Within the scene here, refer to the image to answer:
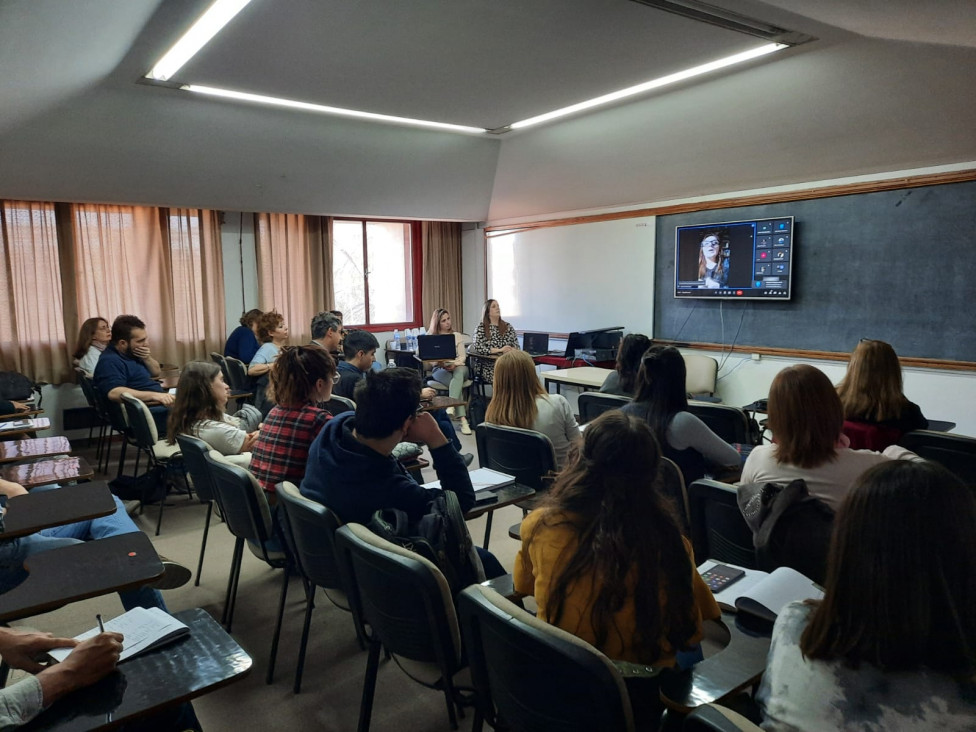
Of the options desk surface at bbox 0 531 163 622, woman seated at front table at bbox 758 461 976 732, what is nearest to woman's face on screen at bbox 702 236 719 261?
woman seated at front table at bbox 758 461 976 732

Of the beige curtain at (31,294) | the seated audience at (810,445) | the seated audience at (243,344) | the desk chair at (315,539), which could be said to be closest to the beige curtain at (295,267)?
the seated audience at (243,344)

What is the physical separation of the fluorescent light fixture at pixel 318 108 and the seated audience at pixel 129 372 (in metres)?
1.69

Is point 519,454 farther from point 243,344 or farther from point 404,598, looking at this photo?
point 243,344

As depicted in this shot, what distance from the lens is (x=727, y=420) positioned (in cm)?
328

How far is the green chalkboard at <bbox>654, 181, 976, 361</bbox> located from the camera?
4336 mm

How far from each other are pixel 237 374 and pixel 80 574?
4.21m

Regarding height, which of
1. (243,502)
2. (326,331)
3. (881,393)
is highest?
(326,331)

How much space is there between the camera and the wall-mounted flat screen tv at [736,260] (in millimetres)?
5176

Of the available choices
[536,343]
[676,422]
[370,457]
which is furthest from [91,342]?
[676,422]

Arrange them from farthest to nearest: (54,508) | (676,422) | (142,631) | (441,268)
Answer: (441,268) < (676,422) < (54,508) < (142,631)

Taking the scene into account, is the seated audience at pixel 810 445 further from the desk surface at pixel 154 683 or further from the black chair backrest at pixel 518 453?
the desk surface at pixel 154 683

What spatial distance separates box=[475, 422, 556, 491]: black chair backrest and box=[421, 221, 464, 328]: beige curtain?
5.33 meters

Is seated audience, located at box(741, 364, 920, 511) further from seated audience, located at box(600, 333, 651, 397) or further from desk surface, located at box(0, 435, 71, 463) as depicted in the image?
desk surface, located at box(0, 435, 71, 463)

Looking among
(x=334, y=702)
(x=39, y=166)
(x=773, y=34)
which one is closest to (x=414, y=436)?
(x=334, y=702)
